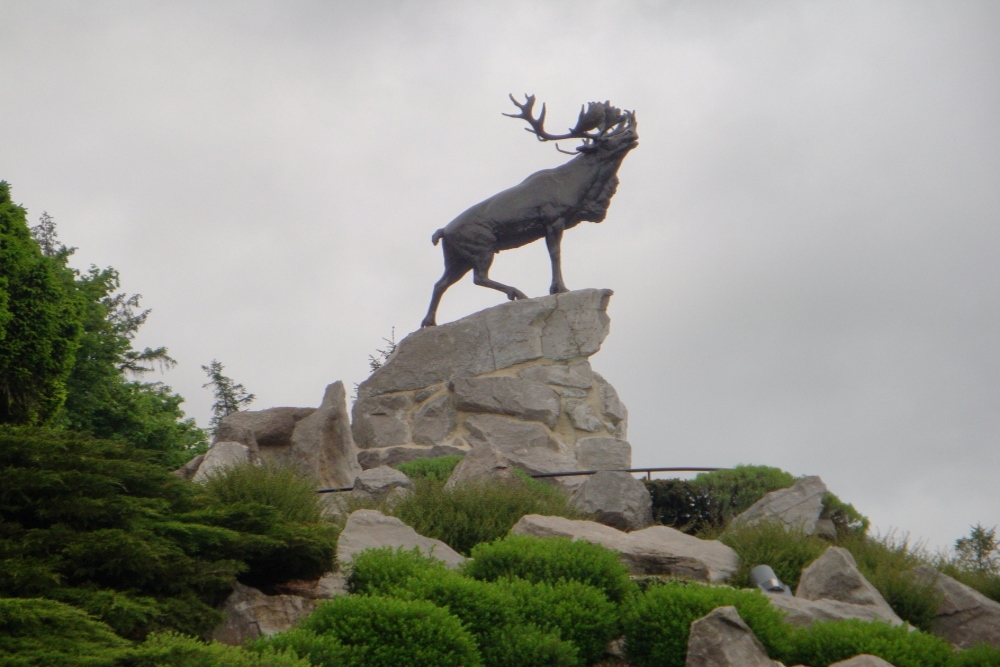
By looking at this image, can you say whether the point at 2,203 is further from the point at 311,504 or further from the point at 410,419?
the point at 410,419

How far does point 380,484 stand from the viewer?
1317 centimetres

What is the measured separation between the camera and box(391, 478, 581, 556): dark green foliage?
10891 millimetres

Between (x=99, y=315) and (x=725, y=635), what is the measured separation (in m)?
16.7

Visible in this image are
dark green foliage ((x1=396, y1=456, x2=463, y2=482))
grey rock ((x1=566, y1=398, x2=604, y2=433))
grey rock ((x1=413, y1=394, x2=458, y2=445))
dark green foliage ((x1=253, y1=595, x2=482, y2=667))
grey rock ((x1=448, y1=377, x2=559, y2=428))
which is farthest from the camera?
grey rock ((x1=566, y1=398, x2=604, y2=433))

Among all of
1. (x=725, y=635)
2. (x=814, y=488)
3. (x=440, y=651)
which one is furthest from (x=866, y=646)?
(x=814, y=488)

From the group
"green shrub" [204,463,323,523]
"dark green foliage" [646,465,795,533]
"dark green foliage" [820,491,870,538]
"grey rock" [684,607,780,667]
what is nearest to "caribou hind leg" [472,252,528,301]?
"dark green foliage" [646,465,795,533]

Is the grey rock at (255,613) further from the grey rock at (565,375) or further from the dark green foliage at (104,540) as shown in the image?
the grey rock at (565,375)

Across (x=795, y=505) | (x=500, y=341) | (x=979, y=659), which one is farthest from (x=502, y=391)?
(x=979, y=659)

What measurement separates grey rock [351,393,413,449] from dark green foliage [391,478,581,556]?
16.7ft

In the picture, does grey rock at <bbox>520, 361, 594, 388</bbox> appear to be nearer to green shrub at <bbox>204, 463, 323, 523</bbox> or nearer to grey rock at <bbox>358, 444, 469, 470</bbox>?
grey rock at <bbox>358, 444, 469, 470</bbox>

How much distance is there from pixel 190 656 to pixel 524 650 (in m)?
2.41

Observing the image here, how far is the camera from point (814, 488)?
1359 cm

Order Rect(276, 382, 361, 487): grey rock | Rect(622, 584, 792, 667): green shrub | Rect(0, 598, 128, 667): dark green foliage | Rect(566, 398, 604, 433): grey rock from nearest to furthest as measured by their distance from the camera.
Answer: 1. Rect(0, 598, 128, 667): dark green foliage
2. Rect(622, 584, 792, 667): green shrub
3. Rect(276, 382, 361, 487): grey rock
4. Rect(566, 398, 604, 433): grey rock

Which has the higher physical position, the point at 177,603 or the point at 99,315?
the point at 99,315
